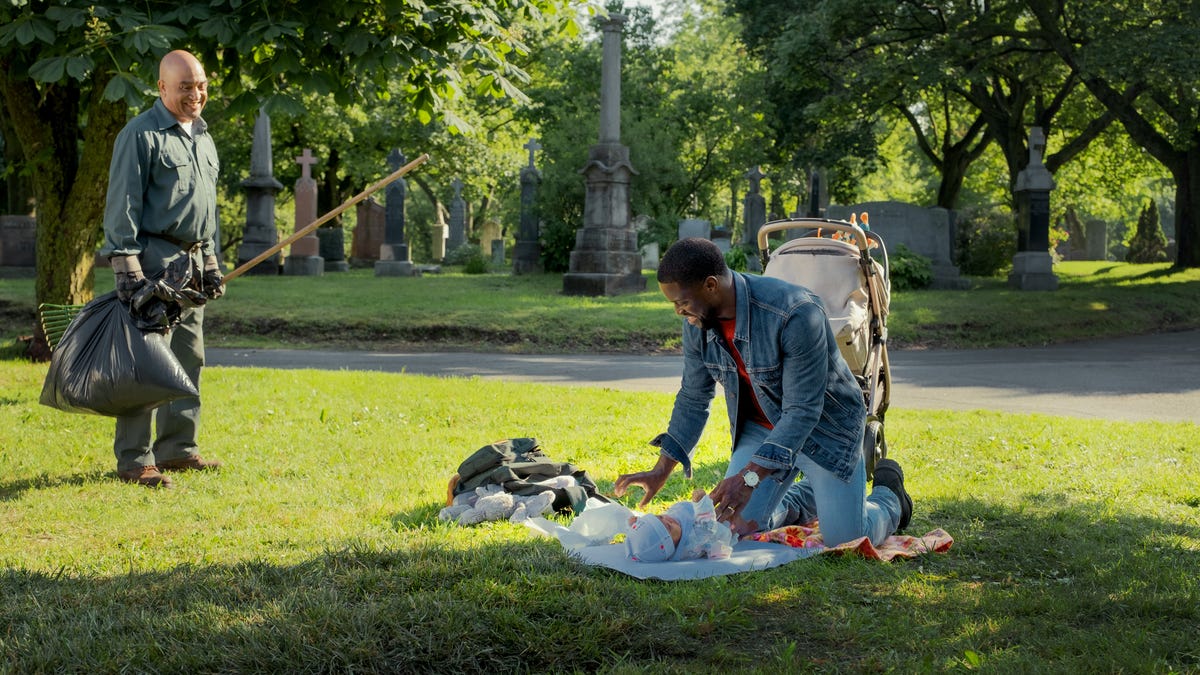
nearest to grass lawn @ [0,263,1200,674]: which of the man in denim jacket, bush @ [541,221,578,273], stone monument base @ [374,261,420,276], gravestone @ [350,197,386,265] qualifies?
the man in denim jacket

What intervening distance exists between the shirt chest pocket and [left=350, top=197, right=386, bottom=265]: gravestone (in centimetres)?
2939

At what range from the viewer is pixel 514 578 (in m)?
4.23

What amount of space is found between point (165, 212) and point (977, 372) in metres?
9.50

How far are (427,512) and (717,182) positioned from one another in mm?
36427

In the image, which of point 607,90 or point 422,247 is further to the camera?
point 422,247

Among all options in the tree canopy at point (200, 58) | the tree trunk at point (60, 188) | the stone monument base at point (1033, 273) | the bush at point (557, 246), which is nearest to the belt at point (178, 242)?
the tree canopy at point (200, 58)

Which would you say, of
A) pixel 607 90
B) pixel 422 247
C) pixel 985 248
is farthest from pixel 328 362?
pixel 422 247

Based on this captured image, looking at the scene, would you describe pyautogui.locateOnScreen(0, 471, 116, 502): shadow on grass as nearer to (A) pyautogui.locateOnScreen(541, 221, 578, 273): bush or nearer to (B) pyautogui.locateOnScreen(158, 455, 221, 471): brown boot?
(B) pyautogui.locateOnScreen(158, 455, 221, 471): brown boot

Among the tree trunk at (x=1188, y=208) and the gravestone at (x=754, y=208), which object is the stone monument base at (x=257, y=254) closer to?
the gravestone at (x=754, y=208)

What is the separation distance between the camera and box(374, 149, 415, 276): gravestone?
28906mm

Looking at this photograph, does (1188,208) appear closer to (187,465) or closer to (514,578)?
(187,465)

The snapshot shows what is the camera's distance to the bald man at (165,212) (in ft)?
19.8

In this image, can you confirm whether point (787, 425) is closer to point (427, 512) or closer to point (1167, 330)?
point (427, 512)

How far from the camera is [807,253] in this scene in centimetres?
609
